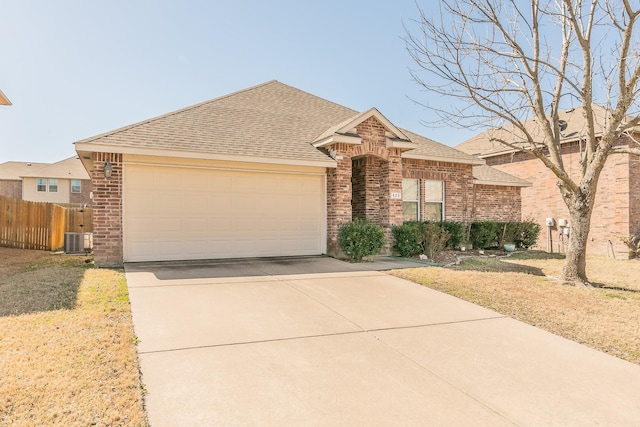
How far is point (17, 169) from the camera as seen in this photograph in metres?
34.8

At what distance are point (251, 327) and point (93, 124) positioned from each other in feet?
50.2

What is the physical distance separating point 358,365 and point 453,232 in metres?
9.95

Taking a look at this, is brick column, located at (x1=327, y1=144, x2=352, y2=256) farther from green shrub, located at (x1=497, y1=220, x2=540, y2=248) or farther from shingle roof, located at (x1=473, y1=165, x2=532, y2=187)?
green shrub, located at (x1=497, y1=220, x2=540, y2=248)

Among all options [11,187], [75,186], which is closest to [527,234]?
[75,186]

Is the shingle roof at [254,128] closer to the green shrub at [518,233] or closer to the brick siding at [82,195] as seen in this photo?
the green shrub at [518,233]

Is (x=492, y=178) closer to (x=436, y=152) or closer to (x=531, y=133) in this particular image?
(x=436, y=152)

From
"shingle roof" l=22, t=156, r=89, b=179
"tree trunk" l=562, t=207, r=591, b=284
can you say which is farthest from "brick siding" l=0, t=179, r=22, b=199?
"tree trunk" l=562, t=207, r=591, b=284

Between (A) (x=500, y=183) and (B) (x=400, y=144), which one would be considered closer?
(B) (x=400, y=144)

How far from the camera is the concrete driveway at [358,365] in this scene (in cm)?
290

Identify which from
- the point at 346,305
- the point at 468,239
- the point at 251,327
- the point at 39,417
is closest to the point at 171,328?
the point at 251,327

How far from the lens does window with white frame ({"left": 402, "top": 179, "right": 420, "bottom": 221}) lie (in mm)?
12898

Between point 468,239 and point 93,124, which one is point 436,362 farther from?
point 93,124

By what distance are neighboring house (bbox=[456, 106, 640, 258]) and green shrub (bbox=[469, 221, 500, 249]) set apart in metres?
2.53

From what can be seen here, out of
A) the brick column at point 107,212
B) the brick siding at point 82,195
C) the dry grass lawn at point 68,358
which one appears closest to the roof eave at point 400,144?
the brick column at point 107,212
